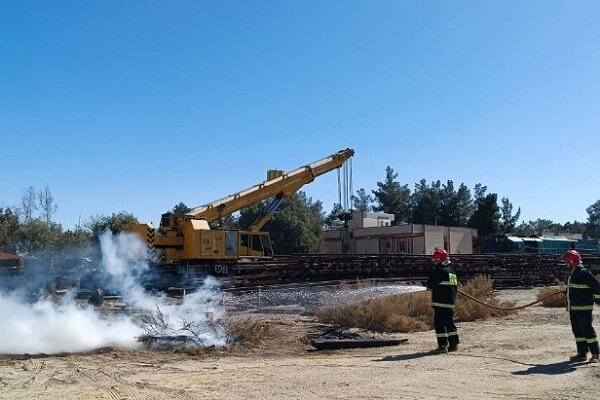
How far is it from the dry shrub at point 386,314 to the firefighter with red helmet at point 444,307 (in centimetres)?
309

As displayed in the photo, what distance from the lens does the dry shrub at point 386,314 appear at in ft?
47.8

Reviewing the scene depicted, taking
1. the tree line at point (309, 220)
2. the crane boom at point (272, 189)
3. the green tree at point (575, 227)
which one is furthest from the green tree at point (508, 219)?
the crane boom at point (272, 189)

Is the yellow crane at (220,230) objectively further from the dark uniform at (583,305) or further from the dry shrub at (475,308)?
the dark uniform at (583,305)

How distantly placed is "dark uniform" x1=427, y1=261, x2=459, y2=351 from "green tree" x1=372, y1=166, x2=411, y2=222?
281 feet

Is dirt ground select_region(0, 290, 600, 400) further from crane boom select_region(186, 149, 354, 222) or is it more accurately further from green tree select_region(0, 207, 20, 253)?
green tree select_region(0, 207, 20, 253)

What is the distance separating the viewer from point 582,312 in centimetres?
1035

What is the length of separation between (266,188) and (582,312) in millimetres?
22276

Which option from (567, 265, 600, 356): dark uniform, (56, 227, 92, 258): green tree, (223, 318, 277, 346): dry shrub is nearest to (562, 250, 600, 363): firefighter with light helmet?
(567, 265, 600, 356): dark uniform

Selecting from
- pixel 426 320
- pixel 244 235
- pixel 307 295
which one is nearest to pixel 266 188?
pixel 244 235

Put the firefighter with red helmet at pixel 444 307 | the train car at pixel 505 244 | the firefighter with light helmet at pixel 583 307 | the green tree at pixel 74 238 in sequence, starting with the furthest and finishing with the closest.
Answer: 1. the train car at pixel 505 244
2. the green tree at pixel 74 238
3. the firefighter with red helmet at pixel 444 307
4. the firefighter with light helmet at pixel 583 307

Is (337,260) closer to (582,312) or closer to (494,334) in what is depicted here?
(494,334)

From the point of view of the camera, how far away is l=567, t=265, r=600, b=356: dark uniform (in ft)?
33.4

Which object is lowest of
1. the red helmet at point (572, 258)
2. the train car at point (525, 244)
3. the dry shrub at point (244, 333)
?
the dry shrub at point (244, 333)

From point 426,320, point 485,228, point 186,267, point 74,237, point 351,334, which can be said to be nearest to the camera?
point 351,334
